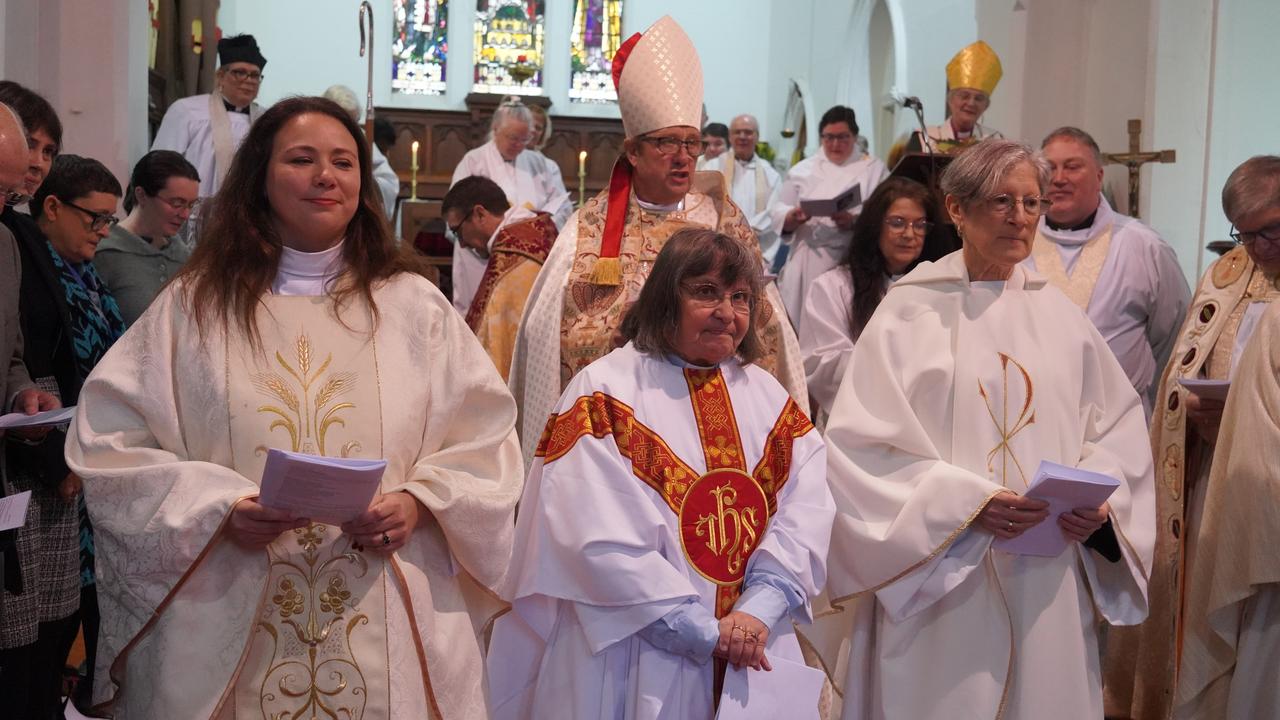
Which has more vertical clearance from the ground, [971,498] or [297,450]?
[297,450]

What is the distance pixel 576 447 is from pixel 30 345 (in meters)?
1.65

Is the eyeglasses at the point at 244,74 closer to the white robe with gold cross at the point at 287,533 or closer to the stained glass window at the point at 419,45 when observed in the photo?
the white robe with gold cross at the point at 287,533

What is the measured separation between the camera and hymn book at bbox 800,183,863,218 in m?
6.82

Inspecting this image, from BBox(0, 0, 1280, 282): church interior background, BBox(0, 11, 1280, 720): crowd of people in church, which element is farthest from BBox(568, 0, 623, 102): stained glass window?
BBox(0, 11, 1280, 720): crowd of people in church

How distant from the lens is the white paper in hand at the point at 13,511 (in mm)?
2839

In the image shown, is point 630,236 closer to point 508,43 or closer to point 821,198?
point 821,198

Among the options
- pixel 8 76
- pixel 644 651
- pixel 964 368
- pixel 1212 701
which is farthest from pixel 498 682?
pixel 8 76

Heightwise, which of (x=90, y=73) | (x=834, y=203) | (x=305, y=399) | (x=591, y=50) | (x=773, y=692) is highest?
(x=591, y=50)

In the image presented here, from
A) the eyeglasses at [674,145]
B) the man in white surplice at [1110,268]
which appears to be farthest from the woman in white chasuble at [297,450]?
the man in white surplice at [1110,268]

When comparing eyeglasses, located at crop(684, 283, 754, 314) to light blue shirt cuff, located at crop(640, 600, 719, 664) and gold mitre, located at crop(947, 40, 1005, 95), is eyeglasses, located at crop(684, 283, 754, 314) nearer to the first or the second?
light blue shirt cuff, located at crop(640, 600, 719, 664)

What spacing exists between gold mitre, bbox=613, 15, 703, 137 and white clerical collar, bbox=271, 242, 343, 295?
1570 mm

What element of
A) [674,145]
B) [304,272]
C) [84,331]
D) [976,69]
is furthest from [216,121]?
[304,272]

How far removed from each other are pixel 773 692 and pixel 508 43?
54.4ft

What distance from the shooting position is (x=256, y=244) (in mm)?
3006
